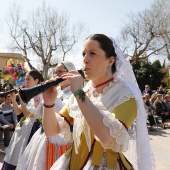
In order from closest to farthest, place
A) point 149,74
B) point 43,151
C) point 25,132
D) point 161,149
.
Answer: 1. point 43,151
2. point 25,132
3. point 161,149
4. point 149,74

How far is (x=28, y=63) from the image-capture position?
2372 centimetres

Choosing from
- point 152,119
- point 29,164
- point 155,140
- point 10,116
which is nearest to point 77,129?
point 29,164

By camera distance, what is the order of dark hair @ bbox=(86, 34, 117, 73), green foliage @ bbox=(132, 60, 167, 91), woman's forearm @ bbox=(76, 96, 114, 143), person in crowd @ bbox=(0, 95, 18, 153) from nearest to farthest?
woman's forearm @ bbox=(76, 96, 114, 143), dark hair @ bbox=(86, 34, 117, 73), person in crowd @ bbox=(0, 95, 18, 153), green foliage @ bbox=(132, 60, 167, 91)

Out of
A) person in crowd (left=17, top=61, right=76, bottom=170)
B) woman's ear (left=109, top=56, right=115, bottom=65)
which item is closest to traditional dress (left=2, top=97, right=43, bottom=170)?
person in crowd (left=17, top=61, right=76, bottom=170)

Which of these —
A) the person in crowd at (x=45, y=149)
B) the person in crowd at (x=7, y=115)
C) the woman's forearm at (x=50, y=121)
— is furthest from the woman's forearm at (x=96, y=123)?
the person in crowd at (x=7, y=115)

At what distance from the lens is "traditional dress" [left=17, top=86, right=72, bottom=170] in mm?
2707

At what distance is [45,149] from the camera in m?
2.77

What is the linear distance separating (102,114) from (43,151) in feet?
4.70

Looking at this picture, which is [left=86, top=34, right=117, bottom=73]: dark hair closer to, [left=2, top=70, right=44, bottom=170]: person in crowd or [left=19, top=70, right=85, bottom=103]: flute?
[left=19, top=70, right=85, bottom=103]: flute

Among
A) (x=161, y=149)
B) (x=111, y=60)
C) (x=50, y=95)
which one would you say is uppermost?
(x=111, y=60)

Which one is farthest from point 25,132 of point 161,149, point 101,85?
point 161,149

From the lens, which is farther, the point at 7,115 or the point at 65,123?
the point at 7,115

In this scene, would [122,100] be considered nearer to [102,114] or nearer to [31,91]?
[102,114]

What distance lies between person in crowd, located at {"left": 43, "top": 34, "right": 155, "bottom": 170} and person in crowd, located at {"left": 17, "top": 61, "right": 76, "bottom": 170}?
82 cm
